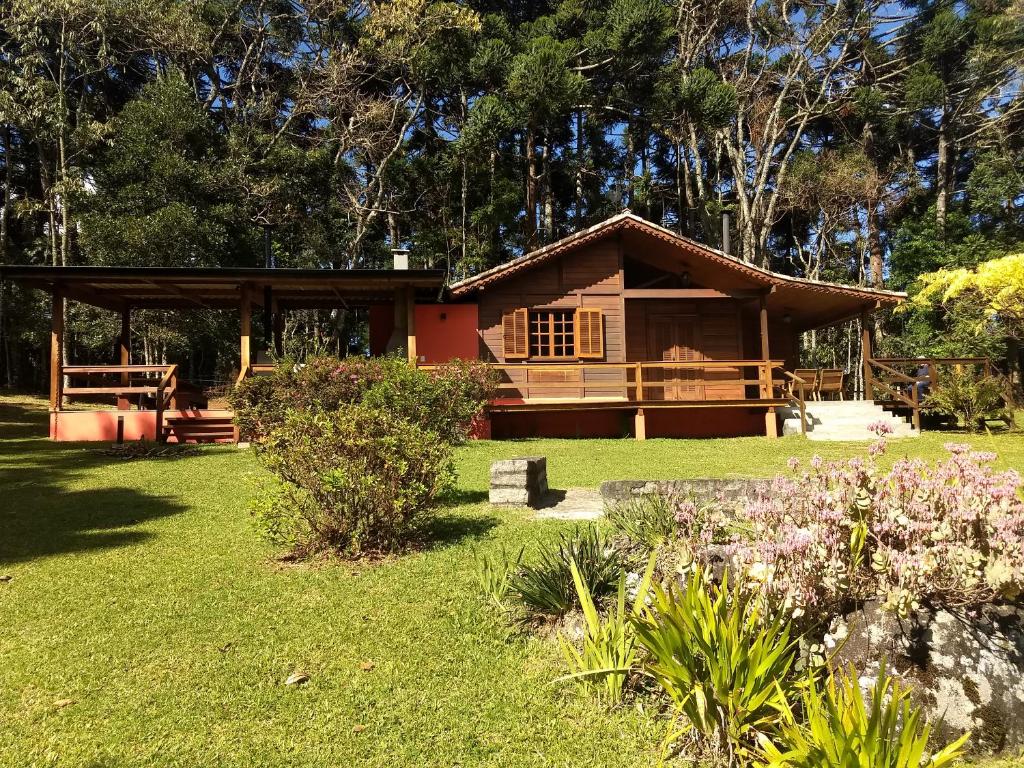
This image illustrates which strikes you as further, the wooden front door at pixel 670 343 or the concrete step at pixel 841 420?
the wooden front door at pixel 670 343

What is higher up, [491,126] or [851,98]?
[851,98]

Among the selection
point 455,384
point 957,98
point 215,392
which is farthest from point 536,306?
point 957,98

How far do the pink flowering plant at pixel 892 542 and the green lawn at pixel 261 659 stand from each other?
790 mm

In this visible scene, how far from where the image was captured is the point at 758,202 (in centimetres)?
2852

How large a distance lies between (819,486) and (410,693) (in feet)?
8.10

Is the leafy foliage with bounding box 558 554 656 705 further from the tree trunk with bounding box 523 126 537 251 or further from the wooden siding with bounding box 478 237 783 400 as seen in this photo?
the tree trunk with bounding box 523 126 537 251

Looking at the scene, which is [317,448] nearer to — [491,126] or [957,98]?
[491,126]

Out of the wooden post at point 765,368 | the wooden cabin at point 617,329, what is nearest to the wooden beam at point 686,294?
the wooden cabin at point 617,329

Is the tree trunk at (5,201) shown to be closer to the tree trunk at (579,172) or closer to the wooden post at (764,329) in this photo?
the tree trunk at (579,172)

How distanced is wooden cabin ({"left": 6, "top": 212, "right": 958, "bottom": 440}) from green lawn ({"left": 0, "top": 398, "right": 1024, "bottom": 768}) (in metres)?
8.04

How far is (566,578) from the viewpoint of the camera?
381 cm

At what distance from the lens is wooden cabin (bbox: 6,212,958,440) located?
13844 millimetres

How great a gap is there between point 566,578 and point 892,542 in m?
1.76

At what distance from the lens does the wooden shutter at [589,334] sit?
1581cm
